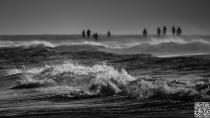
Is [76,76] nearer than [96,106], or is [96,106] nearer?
[96,106]

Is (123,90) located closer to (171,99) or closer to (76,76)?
(171,99)

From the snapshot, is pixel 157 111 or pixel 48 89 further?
pixel 48 89

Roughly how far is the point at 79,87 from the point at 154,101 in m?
4.39

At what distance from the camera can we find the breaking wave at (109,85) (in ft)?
42.8

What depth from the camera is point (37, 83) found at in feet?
57.9

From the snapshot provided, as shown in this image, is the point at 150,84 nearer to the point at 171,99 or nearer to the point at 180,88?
the point at 180,88

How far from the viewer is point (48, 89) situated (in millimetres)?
16266

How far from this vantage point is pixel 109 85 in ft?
49.5

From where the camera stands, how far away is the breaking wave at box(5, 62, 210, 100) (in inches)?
514

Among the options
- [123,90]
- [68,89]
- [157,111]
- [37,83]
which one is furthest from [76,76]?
[157,111]

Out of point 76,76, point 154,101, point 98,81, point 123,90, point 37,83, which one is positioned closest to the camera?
point 154,101

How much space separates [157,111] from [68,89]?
5333 mm

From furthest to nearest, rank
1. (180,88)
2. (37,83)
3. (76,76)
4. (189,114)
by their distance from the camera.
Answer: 1. (76,76)
2. (37,83)
3. (180,88)
4. (189,114)

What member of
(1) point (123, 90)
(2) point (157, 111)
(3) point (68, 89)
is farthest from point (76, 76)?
(2) point (157, 111)
